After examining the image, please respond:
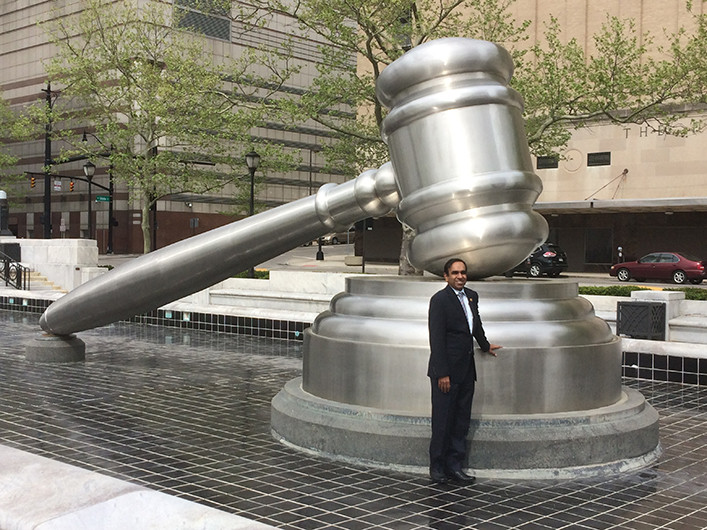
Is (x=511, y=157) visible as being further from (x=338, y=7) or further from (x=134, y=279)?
(x=338, y=7)

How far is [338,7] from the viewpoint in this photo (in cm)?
1625

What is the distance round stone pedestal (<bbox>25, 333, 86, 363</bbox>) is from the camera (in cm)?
900

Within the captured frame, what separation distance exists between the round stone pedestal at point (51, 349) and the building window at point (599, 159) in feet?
95.2

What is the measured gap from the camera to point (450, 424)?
472 centimetres

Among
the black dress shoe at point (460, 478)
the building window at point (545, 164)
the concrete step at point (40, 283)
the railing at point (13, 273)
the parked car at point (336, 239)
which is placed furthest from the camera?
the parked car at point (336, 239)

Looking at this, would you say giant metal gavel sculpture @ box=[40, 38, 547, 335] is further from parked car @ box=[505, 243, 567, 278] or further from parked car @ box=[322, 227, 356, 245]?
parked car @ box=[322, 227, 356, 245]

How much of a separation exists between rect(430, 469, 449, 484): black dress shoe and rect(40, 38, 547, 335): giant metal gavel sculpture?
4.81ft

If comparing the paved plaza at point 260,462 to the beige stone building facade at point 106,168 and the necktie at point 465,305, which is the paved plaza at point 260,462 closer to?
the necktie at point 465,305

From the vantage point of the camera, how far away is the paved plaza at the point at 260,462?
4.11 m

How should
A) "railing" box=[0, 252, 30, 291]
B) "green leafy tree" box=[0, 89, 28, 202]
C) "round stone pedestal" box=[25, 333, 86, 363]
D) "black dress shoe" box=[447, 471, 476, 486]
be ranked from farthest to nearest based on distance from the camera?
1. "green leafy tree" box=[0, 89, 28, 202]
2. "railing" box=[0, 252, 30, 291]
3. "round stone pedestal" box=[25, 333, 86, 363]
4. "black dress shoe" box=[447, 471, 476, 486]

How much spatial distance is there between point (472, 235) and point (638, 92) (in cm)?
1398

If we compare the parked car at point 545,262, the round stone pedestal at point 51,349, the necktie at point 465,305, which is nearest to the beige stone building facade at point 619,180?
the parked car at point 545,262

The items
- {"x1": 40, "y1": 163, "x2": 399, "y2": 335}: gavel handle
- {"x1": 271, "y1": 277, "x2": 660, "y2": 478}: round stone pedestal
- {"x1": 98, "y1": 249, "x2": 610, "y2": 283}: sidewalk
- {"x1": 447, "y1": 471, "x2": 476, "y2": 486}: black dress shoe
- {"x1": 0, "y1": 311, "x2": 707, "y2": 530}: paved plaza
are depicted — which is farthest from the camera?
{"x1": 98, "y1": 249, "x2": 610, "y2": 283}: sidewalk

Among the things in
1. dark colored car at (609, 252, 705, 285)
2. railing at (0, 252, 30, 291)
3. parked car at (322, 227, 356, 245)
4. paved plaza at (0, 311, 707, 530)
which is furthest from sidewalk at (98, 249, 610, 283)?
paved plaza at (0, 311, 707, 530)
